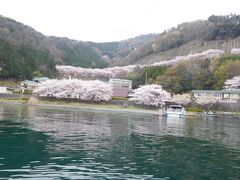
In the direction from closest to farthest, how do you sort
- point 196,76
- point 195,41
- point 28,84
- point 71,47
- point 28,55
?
point 196,76
point 28,84
point 28,55
point 195,41
point 71,47

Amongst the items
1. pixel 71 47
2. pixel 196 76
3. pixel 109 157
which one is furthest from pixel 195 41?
pixel 109 157

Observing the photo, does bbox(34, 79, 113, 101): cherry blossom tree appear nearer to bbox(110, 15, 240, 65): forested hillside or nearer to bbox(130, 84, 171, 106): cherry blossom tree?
bbox(130, 84, 171, 106): cherry blossom tree

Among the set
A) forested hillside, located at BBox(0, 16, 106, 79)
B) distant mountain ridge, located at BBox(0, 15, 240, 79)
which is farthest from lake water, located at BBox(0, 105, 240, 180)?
distant mountain ridge, located at BBox(0, 15, 240, 79)

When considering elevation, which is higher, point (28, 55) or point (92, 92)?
point (28, 55)

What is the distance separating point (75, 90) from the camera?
7144cm

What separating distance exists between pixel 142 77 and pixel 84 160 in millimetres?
75825

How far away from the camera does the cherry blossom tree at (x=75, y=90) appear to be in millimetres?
70250

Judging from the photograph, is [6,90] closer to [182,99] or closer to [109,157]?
[182,99]

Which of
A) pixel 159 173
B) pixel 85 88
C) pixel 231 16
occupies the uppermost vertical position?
pixel 231 16

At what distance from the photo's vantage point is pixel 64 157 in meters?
15.8

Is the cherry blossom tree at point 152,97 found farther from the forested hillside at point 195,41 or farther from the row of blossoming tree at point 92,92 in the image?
the forested hillside at point 195,41

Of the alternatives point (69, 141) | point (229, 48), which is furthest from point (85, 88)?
point (229, 48)

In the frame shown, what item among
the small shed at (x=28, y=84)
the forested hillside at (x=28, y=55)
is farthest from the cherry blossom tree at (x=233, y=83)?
the forested hillside at (x=28, y=55)

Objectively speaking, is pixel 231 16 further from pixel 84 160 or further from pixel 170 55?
pixel 84 160
